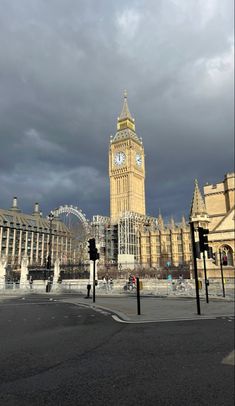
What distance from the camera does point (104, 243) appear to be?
290 feet

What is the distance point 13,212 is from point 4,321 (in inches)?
3806

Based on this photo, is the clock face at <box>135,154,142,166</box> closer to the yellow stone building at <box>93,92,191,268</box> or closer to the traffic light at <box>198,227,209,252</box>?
the yellow stone building at <box>93,92,191,268</box>

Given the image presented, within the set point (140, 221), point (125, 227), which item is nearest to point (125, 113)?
point (140, 221)

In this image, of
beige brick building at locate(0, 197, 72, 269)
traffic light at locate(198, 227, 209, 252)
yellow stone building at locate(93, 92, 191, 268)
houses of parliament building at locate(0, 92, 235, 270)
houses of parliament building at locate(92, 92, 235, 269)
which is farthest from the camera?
beige brick building at locate(0, 197, 72, 269)

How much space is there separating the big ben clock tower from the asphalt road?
9635 cm

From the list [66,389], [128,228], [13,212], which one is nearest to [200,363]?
[66,389]

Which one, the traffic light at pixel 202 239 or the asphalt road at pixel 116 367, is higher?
the traffic light at pixel 202 239

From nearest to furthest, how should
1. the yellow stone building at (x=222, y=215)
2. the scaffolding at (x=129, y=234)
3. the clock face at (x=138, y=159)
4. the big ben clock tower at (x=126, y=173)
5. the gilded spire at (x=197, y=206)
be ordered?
the yellow stone building at (x=222, y=215) < the gilded spire at (x=197, y=206) < the scaffolding at (x=129, y=234) < the big ben clock tower at (x=126, y=173) < the clock face at (x=138, y=159)

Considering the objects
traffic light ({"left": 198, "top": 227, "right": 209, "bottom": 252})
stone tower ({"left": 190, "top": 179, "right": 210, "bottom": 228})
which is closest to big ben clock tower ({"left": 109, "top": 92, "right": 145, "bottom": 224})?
stone tower ({"left": 190, "top": 179, "right": 210, "bottom": 228})

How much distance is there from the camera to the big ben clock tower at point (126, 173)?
108 m

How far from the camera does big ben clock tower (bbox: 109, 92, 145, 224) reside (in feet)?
354

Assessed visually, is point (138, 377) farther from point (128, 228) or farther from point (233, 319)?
point (128, 228)

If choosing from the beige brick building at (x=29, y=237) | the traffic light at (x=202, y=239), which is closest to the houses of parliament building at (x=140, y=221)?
the beige brick building at (x=29, y=237)

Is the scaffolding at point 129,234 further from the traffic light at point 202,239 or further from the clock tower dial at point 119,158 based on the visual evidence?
the traffic light at point 202,239
